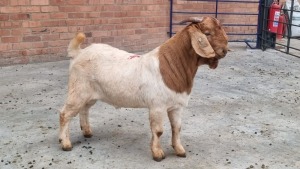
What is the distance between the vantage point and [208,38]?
317 cm

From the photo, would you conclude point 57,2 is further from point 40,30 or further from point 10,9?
point 10,9

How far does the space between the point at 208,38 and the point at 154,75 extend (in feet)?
1.71

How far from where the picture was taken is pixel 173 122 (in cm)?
349

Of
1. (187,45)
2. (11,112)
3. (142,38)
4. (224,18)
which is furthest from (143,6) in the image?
(187,45)

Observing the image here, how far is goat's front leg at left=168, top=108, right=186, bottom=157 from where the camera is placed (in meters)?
3.45

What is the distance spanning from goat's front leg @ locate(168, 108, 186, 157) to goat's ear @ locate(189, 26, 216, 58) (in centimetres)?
58

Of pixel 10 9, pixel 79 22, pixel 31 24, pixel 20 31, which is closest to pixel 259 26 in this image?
pixel 79 22

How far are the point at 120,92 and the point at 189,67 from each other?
609 millimetres

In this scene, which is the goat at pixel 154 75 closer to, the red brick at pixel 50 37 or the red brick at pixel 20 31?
the red brick at pixel 20 31

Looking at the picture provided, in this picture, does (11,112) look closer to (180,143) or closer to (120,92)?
(120,92)

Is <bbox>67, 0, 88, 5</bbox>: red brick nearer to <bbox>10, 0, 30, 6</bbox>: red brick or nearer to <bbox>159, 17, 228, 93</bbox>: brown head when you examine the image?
<bbox>10, 0, 30, 6</bbox>: red brick

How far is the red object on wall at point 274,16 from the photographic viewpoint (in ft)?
27.6

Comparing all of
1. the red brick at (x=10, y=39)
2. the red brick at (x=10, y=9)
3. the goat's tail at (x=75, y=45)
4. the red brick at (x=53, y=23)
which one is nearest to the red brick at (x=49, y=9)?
the red brick at (x=53, y=23)

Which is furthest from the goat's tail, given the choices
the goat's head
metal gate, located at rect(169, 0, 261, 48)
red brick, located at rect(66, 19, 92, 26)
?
metal gate, located at rect(169, 0, 261, 48)
